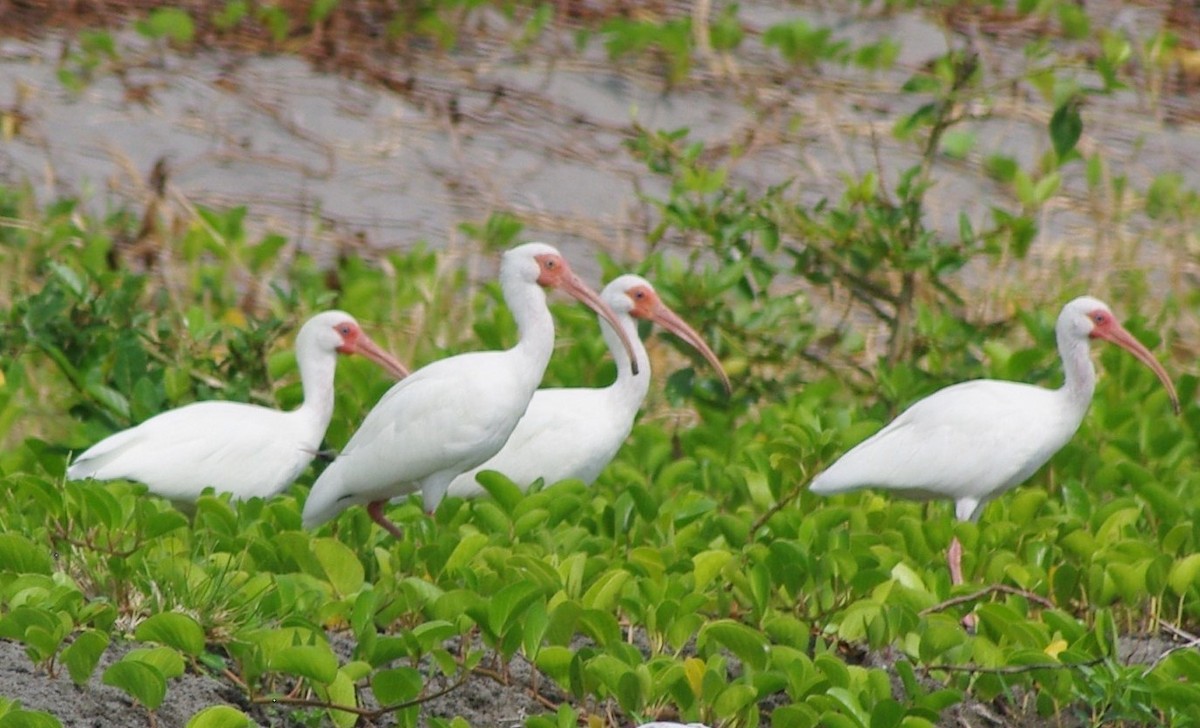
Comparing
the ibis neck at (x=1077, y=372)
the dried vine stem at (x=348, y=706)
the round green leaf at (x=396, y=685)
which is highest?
the round green leaf at (x=396, y=685)

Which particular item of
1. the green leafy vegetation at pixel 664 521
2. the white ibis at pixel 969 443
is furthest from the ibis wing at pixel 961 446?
the green leafy vegetation at pixel 664 521

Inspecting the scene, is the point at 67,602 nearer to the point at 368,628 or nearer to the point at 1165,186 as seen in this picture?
the point at 368,628

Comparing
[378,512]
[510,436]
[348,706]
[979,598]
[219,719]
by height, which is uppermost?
[219,719]

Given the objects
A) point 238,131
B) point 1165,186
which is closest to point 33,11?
point 238,131

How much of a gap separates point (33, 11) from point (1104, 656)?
28.7 ft

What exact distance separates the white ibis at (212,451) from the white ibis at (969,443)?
1.68 metres

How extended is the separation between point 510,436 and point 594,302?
554 mm

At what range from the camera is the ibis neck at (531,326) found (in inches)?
265

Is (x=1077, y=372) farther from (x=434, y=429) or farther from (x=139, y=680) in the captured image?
(x=139, y=680)

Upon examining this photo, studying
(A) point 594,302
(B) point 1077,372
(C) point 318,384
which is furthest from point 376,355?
(B) point 1077,372

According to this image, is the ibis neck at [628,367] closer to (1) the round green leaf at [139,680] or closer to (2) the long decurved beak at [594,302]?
(2) the long decurved beak at [594,302]

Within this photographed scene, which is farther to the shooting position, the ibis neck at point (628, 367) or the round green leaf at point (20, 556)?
the ibis neck at point (628, 367)

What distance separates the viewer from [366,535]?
5.51m

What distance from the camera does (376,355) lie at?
7477 mm
